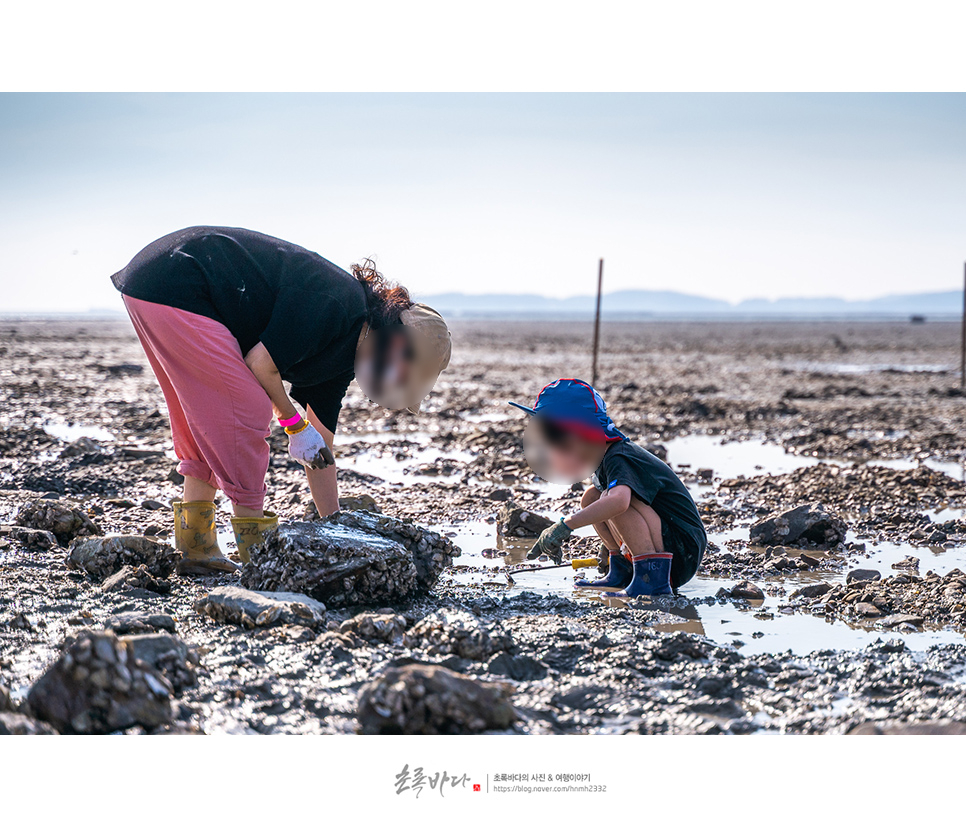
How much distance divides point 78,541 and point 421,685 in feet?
7.94

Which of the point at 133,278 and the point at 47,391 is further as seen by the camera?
the point at 47,391

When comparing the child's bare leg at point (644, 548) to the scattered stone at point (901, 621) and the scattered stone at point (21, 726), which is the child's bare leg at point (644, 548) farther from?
the scattered stone at point (21, 726)

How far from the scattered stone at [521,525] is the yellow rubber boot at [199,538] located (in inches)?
62.6

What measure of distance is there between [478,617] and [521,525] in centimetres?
157

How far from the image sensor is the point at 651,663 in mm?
A: 3023

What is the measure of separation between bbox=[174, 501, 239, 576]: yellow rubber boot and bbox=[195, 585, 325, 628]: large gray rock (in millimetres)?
771

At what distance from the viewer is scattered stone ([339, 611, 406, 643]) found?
3.13 m

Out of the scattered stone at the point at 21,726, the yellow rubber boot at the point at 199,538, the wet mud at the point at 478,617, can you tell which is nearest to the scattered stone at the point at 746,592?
the wet mud at the point at 478,617

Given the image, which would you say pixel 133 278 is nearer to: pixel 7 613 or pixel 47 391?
pixel 7 613

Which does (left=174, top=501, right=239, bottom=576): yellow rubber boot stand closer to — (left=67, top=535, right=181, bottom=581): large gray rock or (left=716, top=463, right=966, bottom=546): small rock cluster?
(left=67, top=535, right=181, bottom=581): large gray rock

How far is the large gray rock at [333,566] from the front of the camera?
3.54 metres

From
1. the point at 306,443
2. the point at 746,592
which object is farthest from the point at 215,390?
the point at 746,592

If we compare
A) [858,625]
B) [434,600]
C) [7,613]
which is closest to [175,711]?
[7,613]

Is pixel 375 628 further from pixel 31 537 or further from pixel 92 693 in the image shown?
pixel 31 537
